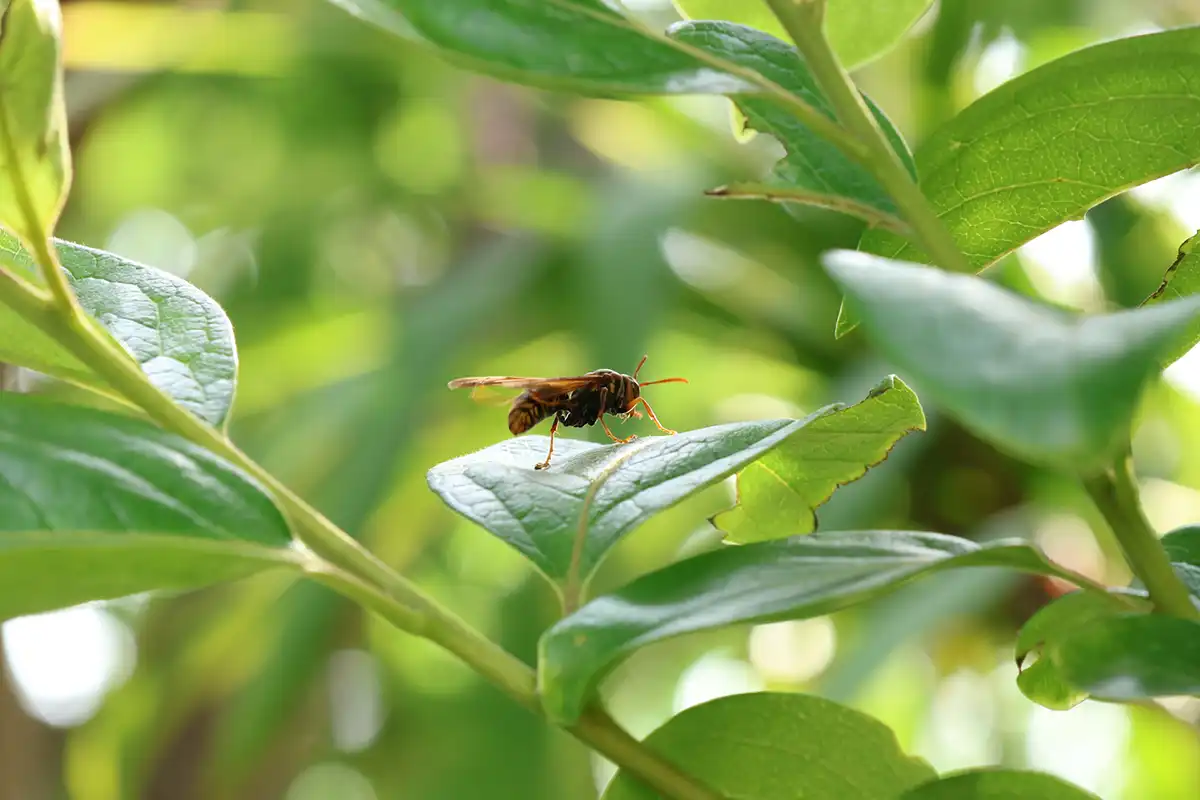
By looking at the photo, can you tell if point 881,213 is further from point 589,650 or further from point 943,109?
point 943,109

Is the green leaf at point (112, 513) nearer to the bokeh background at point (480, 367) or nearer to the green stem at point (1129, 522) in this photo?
Result: the green stem at point (1129, 522)

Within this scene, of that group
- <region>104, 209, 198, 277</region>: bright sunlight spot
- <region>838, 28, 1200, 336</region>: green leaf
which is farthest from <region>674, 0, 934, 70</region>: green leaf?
<region>104, 209, 198, 277</region>: bright sunlight spot

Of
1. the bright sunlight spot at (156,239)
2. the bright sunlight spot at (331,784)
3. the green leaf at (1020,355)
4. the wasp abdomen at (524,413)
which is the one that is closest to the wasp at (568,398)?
the wasp abdomen at (524,413)

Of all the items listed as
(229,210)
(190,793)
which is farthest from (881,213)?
(229,210)

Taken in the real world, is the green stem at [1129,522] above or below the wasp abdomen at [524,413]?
above

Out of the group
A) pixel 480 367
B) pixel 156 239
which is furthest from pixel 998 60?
pixel 156 239

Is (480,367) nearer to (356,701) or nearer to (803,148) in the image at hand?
(356,701)
